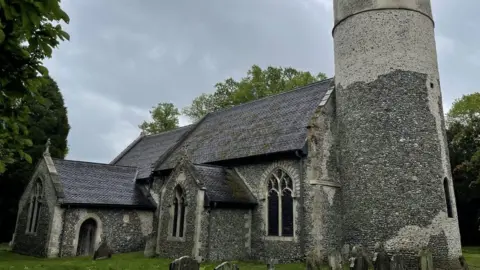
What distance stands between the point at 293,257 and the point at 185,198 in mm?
5361

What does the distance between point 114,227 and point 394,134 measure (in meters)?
14.5

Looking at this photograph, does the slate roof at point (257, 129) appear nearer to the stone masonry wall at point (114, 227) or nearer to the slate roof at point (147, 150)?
the slate roof at point (147, 150)

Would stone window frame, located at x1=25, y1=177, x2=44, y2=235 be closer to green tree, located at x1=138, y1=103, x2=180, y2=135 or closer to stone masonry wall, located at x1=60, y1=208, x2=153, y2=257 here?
stone masonry wall, located at x1=60, y1=208, x2=153, y2=257

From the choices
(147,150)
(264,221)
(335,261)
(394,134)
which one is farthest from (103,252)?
(394,134)

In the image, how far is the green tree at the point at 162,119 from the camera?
44.8 metres

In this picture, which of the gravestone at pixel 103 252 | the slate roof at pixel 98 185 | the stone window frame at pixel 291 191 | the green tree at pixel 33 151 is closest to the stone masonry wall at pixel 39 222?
the slate roof at pixel 98 185

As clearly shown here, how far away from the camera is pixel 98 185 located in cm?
2144

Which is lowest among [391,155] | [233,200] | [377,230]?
[377,230]

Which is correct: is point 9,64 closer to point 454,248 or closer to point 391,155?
point 391,155

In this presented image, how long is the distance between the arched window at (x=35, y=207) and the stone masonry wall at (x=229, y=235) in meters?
Result: 10.1

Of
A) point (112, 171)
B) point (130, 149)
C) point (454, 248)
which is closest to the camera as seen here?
point (454, 248)

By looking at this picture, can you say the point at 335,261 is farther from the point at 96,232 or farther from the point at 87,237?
the point at 87,237

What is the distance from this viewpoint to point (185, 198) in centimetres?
1742

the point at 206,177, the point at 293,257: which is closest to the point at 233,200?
the point at 206,177
